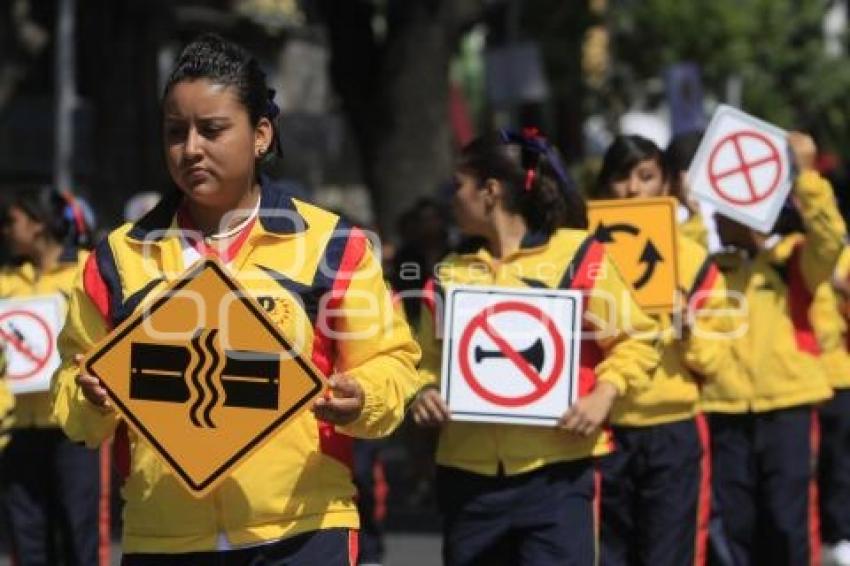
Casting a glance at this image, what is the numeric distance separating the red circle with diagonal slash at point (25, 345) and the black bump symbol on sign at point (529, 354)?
2.49 metres

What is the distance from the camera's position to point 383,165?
18.2 m

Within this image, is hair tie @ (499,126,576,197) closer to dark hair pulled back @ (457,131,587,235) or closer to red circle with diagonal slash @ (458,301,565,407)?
dark hair pulled back @ (457,131,587,235)

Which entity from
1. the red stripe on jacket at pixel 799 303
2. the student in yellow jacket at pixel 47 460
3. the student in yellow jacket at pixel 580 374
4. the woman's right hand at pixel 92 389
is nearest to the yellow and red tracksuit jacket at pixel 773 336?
the red stripe on jacket at pixel 799 303

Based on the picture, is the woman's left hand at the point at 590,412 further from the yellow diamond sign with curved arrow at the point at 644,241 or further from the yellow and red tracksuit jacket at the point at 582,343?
the yellow diamond sign with curved arrow at the point at 644,241

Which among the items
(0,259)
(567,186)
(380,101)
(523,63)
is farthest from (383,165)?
(567,186)

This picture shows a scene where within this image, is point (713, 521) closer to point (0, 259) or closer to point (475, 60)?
point (0, 259)

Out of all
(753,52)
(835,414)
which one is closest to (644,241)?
(835,414)

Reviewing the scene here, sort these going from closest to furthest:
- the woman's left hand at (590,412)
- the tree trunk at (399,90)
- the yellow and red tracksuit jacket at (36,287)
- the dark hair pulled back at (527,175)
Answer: the woman's left hand at (590,412)
the dark hair pulled back at (527,175)
the yellow and red tracksuit jacket at (36,287)
the tree trunk at (399,90)

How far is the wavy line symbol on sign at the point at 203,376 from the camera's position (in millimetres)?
5031

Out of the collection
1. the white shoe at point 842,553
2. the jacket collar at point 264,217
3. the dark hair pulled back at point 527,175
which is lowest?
the white shoe at point 842,553

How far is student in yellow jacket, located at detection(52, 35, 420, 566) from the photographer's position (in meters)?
5.10

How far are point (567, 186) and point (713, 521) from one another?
219 centimetres

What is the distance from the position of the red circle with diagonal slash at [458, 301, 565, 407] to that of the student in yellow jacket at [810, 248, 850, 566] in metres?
2.42

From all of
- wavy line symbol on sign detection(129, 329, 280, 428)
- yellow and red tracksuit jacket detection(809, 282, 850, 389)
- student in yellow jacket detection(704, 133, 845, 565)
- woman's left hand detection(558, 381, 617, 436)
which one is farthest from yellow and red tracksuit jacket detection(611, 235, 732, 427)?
wavy line symbol on sign detection(129, 329, 280, 428)
